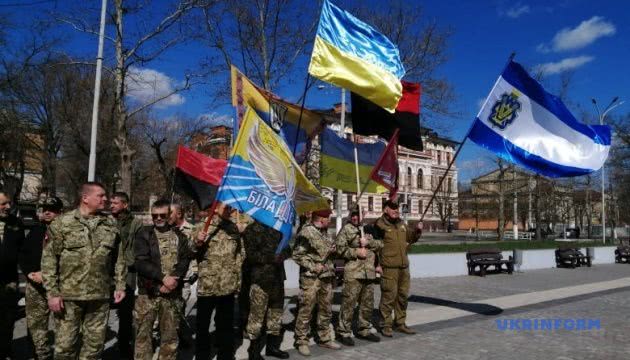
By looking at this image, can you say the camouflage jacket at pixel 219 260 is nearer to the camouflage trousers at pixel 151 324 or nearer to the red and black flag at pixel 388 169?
the camouflage trousers at pixel 151 324

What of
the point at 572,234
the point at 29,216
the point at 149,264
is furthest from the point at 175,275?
the point at 572,234

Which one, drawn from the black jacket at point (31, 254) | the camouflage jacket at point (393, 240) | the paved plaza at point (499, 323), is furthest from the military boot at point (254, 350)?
the black jacket at point (31, 254)

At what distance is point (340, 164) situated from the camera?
8.38m

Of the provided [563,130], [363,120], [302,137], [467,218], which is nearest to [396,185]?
[363,120]

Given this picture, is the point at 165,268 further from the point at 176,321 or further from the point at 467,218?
the point at 467,218

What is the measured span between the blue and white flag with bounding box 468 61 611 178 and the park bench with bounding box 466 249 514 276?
946 cm

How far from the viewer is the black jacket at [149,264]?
5352 millimetres

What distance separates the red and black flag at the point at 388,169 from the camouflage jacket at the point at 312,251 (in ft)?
4.62

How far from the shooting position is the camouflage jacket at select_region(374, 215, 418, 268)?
25.3 ft

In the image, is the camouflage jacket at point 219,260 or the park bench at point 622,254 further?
the park bench at point 622,254

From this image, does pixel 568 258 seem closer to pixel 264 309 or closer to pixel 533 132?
pixel 533 132

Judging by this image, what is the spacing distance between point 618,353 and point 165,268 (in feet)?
20.1

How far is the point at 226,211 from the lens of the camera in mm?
6055

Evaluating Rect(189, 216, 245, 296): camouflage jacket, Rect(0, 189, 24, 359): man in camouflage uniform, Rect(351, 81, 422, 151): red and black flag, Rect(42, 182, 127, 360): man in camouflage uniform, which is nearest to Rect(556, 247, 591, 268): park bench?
Rect(351, 81, 422, 151): red and black flag
